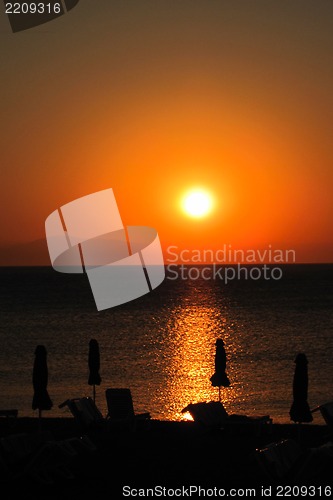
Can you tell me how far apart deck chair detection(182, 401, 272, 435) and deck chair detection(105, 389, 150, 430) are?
1.09 metres

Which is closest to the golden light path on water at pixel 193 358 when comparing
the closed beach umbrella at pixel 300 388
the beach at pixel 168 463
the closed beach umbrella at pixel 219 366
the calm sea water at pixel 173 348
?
the calm sea water at pixel 173 348

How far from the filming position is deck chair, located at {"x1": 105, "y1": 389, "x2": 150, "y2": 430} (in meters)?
15.4

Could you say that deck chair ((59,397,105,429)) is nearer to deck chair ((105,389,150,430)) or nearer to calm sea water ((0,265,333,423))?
deck chair ((105,389,150,430))

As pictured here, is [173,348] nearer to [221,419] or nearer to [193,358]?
[193,358]

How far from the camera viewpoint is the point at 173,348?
54438mm

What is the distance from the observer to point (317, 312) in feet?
300

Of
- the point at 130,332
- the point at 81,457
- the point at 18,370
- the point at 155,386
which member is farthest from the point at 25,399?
the point at 130,332

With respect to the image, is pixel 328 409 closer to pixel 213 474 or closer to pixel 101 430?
pixel 213 474

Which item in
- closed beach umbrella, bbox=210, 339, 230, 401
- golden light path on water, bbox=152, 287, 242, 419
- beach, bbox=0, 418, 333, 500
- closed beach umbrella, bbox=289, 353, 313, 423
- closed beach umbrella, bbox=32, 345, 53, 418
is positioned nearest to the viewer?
beach, bbox=0, 418, 333, 500

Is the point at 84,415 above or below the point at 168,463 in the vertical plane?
below

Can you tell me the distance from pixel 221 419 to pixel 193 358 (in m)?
33.1

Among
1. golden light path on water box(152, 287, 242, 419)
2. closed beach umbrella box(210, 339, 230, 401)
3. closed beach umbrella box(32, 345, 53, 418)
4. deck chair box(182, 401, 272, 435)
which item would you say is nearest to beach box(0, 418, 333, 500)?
deck chair box(182, 401, 272, 435)

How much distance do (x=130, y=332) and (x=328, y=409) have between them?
184ft

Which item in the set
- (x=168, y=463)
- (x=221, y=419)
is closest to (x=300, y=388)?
(x=221, y=419)
